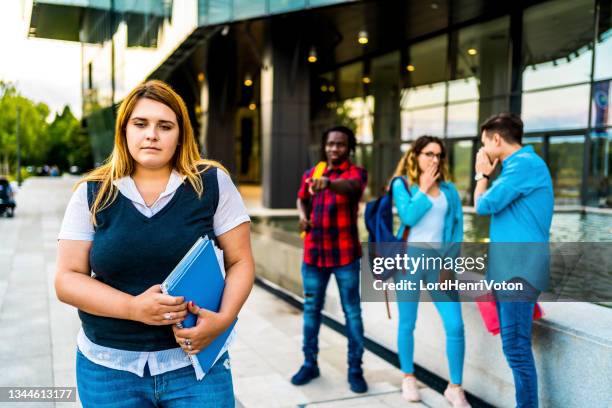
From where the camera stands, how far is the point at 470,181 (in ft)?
55.5

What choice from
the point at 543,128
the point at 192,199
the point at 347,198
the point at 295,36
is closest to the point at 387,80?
the point at 295,36

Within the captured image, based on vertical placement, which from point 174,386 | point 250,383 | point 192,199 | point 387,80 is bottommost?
point 250,383

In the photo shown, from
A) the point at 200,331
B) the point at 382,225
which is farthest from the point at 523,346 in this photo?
the point at 200,331

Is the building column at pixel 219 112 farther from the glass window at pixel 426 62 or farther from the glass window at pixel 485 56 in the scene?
the glass window at pixel 485 56

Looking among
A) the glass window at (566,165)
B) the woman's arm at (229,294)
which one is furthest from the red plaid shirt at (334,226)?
the glass window at (566,165)

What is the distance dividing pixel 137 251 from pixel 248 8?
1461 centimetres

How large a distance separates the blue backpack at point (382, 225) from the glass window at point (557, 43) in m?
11.7

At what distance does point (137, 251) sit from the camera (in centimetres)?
177

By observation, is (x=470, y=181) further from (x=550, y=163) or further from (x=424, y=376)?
(x=424, y=376)

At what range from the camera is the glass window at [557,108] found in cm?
1370

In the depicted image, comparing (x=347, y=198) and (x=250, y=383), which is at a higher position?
(x=347, y=198)

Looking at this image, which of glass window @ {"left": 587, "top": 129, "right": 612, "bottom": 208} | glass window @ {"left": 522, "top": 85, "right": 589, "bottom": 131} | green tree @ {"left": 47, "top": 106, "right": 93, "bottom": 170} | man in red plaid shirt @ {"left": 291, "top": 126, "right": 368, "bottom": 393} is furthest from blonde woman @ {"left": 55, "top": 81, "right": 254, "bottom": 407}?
green tree @ {"left": 47, "top": 106, "right": 93, "bottom": 170}

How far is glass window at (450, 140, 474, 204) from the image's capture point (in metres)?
17.0

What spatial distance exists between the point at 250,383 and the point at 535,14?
540 inches
